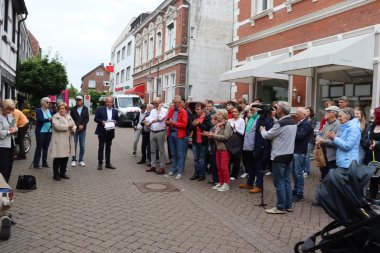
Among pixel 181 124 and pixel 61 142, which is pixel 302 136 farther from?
pixel 61 142

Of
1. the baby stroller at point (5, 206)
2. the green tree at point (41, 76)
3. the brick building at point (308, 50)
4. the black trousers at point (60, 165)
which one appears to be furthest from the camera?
the green tree at point (41, 76)

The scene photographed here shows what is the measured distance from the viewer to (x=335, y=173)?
406 centimetres

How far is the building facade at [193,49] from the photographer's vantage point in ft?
92.2

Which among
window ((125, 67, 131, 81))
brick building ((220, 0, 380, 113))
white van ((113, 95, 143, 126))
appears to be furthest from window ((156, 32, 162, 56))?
brick building ((220, 0, 380, 113))

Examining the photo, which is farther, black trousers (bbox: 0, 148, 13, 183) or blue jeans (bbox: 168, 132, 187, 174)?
blue jeans (bbox: 168, 132, 187, 174)

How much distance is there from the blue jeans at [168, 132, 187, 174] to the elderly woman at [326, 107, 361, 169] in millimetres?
3764

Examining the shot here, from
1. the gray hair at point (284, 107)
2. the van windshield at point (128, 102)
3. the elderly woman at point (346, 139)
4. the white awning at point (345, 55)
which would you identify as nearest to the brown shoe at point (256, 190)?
the elderly woman at point (346, 139)

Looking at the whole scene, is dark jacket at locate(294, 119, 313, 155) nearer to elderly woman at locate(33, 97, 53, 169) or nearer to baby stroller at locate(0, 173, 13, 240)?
baby stroller at locate(0, 173, 13, 240)

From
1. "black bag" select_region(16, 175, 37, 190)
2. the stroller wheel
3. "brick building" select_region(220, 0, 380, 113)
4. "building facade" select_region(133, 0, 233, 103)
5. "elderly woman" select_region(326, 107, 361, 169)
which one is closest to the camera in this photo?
the stroller wheel

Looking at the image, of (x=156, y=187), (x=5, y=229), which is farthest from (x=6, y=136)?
(x=156, y=187)

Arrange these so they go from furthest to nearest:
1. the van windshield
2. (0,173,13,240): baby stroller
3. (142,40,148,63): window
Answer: (142,40,148,63): window, the van windshield, (0,173,13,240): baby stroller

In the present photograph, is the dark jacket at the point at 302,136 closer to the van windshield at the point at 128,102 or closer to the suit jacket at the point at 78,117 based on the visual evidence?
the suit jacket at the point at 78,117

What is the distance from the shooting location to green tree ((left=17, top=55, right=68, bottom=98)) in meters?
21.9

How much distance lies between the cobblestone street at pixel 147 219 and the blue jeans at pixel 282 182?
23cm
